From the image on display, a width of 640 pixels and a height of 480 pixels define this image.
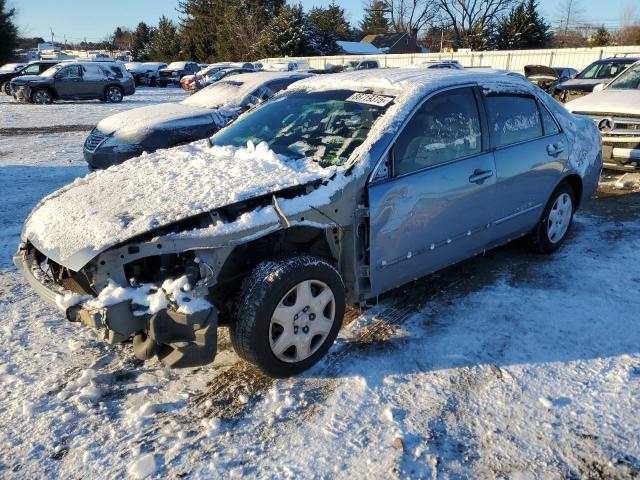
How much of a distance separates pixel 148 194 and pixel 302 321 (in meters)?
1.15

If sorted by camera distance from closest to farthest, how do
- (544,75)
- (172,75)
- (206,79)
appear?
(544,75), (206,79), (172,75)

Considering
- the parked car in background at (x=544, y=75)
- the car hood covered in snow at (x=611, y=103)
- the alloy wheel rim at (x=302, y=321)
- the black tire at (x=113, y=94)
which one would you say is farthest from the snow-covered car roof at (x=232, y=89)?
the black tire at (x=113, y=94)

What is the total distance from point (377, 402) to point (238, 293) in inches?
37.9

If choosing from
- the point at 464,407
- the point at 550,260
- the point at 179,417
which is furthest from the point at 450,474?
the point at 550,260

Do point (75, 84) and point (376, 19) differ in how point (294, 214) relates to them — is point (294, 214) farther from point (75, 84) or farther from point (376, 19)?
point (376, 19)

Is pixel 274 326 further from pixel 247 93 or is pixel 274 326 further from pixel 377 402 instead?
pixel 247 93

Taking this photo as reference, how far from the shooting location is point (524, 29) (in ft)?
139

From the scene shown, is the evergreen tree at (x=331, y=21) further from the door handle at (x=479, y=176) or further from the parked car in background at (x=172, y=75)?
the door handle at (x=479, y=176)

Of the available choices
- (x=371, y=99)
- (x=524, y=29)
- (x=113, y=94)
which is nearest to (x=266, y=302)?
(x=371, y=99)

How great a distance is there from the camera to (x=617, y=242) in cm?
542

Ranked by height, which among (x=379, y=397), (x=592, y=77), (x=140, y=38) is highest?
(x=140, y=38)

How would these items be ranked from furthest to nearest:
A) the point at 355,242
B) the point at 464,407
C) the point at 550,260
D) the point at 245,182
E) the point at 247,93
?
the point at 247,93, the point at 550,260, the point at 355,242, the point at 245,182, the point at 464,407

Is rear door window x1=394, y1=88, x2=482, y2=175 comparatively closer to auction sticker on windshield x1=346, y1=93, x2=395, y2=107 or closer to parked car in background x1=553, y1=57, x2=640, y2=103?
auction sticker on windshield x1=346, y1=93, x2=395, y2=107

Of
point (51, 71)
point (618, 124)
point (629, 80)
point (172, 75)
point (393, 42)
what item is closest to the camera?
point (618, 124)
